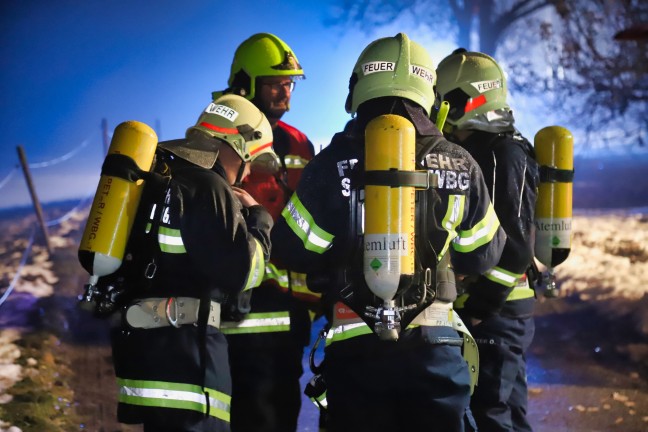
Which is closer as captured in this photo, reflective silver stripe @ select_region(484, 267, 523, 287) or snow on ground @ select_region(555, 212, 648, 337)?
reflective silver stripe @ select_region(484, 267, 523, 287)

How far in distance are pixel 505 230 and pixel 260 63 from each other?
5.50 ft

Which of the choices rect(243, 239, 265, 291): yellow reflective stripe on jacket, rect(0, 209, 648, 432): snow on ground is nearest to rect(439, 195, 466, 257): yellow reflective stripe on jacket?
rect(243, 239, 265, 291): yellow reflective stripe on jacket

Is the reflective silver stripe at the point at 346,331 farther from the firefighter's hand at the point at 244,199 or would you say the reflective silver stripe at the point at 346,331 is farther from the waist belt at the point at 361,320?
the firefighter's hand at the point at 244,199

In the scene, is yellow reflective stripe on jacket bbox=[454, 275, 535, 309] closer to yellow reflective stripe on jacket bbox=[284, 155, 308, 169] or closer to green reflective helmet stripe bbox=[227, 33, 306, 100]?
yellow reflective stripe on jacket bbox=[284, 155, 308, 169]

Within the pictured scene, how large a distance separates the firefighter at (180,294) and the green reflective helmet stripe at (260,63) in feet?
4.63

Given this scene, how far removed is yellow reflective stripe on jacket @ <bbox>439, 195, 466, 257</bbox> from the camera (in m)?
2.62

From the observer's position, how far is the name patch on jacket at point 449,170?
8.46 ft

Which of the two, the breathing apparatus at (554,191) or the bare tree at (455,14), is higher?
the bare tree at (455,14)

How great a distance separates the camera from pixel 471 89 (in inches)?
154

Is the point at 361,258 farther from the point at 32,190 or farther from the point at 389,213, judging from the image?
the point at 32,190

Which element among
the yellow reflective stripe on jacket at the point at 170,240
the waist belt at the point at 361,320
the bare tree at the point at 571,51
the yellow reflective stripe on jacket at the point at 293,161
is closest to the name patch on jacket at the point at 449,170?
the waist belt at the point at 361,320

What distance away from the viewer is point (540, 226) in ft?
13.0

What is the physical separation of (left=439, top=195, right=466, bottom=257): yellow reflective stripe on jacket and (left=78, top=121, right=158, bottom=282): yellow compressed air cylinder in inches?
43.7

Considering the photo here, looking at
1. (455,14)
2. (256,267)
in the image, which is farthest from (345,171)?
(455,14)
